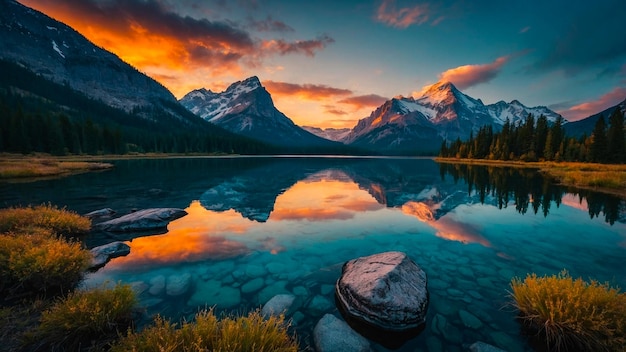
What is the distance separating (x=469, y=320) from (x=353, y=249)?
6928 millimetres

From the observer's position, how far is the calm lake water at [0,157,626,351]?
27.9ft

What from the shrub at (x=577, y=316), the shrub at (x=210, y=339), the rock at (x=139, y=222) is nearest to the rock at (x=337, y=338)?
the shrub at (x=210, y=339)

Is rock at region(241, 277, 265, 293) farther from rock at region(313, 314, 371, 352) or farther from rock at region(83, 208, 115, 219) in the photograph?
rock at region(83, 208, 115, 219)

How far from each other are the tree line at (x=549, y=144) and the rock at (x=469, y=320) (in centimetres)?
9759

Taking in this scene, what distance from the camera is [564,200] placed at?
28703 millimetres

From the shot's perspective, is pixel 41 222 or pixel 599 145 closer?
pixel 41 222

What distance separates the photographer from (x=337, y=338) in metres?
6.81

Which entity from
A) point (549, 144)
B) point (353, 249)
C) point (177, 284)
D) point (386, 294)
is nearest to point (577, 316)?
point (386, 294)

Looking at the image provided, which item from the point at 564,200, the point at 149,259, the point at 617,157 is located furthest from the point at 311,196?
the point at 617,157

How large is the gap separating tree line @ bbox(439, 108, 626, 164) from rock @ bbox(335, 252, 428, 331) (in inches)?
3867

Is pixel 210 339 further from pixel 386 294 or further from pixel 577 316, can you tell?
pixel 577 316

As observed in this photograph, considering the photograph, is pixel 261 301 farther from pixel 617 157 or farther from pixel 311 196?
pixel 617 157

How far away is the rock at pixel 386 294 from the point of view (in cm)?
762

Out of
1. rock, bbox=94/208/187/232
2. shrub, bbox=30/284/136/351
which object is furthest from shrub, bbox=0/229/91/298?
rock, bbox=94/208/187/232
